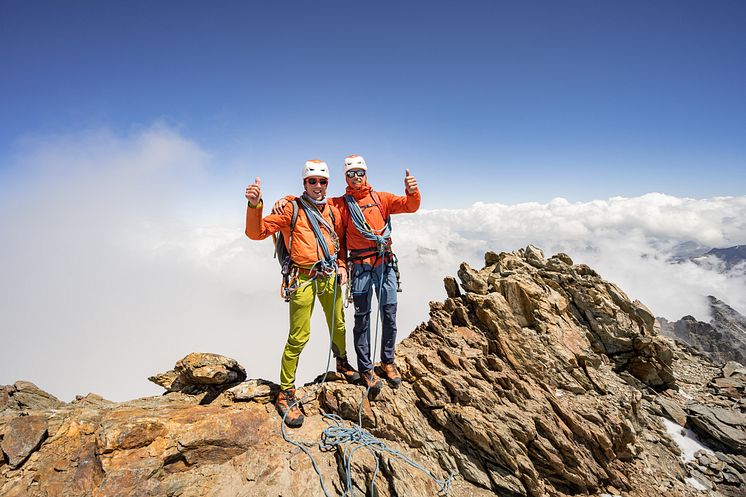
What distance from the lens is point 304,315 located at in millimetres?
7289

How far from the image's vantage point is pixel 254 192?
21.5ft

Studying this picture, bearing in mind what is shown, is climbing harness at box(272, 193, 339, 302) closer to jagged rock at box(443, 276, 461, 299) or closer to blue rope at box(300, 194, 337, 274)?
→ blue rope at box(300, 194, 337, 274)

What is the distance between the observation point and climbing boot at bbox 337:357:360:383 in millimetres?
8448

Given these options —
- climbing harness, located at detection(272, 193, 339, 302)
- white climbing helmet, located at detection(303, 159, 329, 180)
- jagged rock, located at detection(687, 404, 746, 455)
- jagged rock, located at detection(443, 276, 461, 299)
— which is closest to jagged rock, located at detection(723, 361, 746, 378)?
jagged rock, located at detection(687, 404, 746, 455)

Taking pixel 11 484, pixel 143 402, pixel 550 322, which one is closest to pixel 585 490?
pixel 550 322

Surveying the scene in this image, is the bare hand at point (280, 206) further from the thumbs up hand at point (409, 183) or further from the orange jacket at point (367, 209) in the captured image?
the thumbs up hand at point (409, 183)

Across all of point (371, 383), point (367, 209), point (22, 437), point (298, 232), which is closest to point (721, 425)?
point (371, 383)

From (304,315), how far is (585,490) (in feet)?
28.5

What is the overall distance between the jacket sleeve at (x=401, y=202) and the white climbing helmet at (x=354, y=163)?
1042 millimetres

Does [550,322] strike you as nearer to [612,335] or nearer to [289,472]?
[612,335]

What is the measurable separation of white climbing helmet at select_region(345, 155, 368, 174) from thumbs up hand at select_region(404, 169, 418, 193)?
110cm

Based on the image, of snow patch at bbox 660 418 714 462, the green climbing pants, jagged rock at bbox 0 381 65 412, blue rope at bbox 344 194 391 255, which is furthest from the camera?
snow patch at bbox 660 418 714 462

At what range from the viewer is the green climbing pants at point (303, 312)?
23.5 ft

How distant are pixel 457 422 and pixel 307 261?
5655mm
